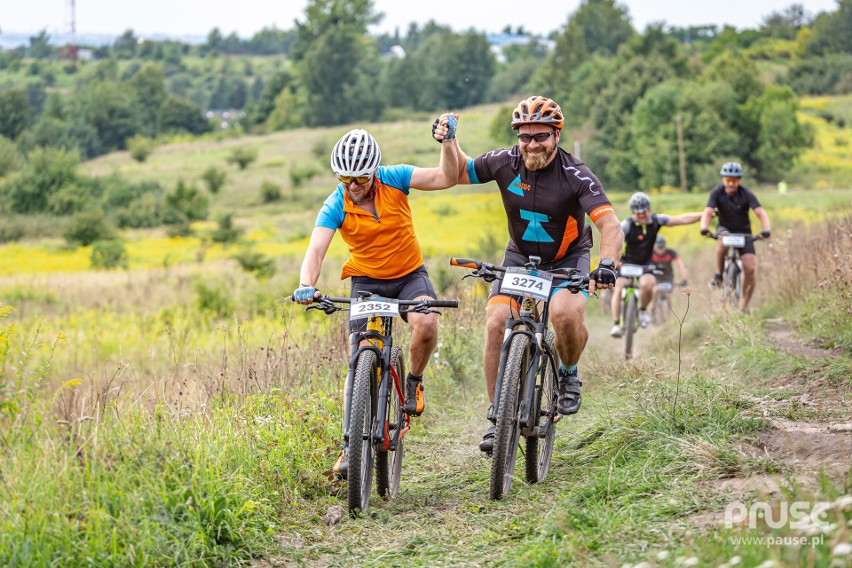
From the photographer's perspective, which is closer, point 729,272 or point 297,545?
point 297,545

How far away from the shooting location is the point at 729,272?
1330cm

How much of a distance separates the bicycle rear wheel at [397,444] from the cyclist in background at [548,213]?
1.86 feet

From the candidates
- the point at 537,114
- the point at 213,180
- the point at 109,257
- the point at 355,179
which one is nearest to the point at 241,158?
the point at 213,180

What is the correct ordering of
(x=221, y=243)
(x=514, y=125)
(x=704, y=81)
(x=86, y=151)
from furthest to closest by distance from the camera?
1. (x=86, y=151)
2. (x=704, y=81)
3. (x=221, y=243)
4. (x=514, y=125)

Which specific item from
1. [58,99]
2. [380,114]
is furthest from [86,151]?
[380,114]

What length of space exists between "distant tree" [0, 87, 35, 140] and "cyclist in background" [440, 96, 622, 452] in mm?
120750

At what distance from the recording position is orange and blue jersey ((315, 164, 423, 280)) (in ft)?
21.9

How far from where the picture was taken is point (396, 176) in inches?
265

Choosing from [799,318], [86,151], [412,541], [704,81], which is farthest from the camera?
[86,151]

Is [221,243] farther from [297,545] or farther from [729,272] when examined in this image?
[297,545]

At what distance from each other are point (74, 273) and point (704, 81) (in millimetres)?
51247

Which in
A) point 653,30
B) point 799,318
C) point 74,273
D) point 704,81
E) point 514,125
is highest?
point 653,30

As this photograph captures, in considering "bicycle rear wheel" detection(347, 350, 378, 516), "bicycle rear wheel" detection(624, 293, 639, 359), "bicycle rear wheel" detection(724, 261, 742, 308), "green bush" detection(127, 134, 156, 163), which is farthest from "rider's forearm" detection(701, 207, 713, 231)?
"green bush" detection(127, 134, 156, 163)

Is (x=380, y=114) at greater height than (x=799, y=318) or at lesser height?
greater
